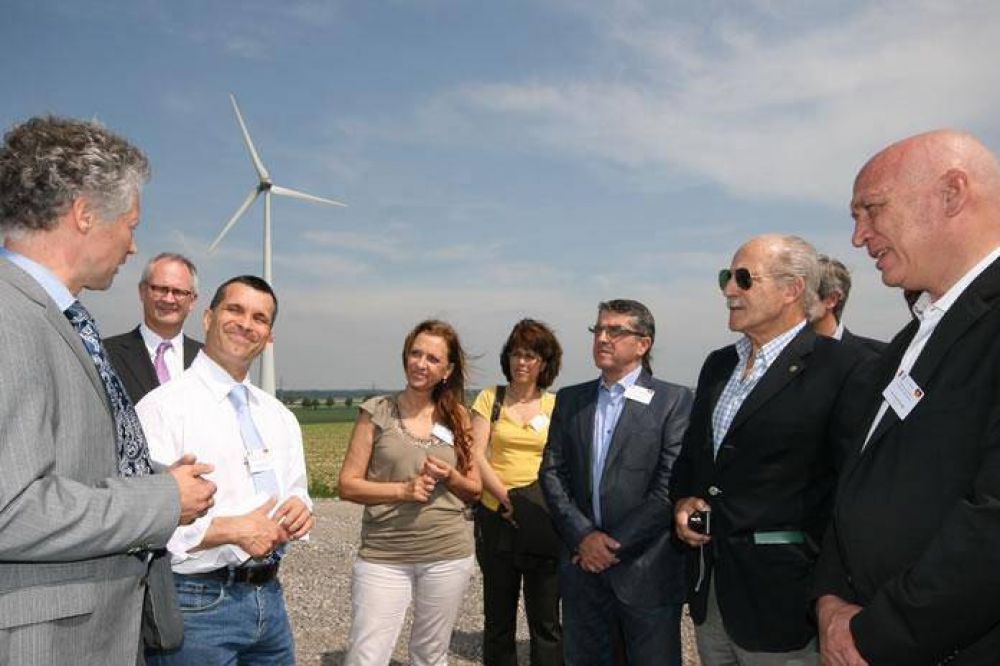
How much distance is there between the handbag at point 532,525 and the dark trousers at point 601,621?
64 cm

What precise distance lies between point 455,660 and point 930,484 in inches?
197

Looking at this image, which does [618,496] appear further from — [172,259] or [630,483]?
[172,259]

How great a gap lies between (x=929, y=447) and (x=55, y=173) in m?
2.63

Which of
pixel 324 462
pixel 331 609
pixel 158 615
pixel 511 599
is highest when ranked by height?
pixel 158 615

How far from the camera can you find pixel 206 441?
3.05 metres

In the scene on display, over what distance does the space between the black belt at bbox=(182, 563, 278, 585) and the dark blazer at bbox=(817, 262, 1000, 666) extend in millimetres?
2190

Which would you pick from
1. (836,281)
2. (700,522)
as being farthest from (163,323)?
(836,281)

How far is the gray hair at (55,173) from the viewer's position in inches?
86.4

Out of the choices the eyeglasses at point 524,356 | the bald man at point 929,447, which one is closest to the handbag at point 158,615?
the bald man at point 929,447

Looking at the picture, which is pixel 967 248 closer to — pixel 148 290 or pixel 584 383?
pixel 584 383

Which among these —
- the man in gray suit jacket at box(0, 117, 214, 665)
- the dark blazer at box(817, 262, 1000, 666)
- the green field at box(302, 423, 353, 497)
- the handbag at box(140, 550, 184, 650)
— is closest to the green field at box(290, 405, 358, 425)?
the green field at box(302, 423, 353, 497)

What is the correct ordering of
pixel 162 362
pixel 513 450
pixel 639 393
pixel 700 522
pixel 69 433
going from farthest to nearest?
1. pixel 513 450
2. pixel 162 362
3. pixel 639 393
4. pixel 700 522
5. pixel 69 433

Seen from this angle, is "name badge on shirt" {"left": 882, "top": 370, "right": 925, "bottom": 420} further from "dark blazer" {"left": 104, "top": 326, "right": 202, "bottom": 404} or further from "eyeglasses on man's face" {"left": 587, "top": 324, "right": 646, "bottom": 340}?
"dark blazer" {"left": 104, "top": 326, "right": 202, "bottom": 404}

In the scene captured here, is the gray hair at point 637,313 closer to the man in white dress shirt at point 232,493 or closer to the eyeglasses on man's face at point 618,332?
the eyeglasses on man's face at point 618,332
